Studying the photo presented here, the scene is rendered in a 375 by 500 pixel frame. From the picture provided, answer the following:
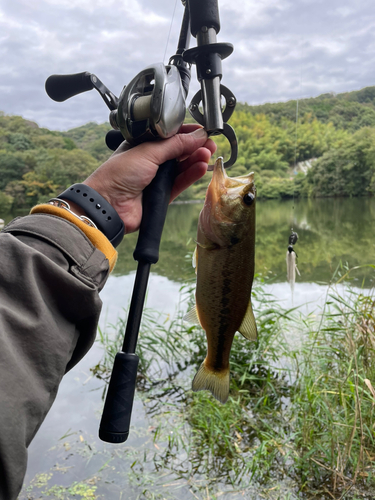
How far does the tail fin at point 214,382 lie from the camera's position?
1.45 meters

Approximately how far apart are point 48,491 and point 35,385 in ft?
9.21

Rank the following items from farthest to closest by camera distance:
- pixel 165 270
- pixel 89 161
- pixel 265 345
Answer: pixel 89 161 < pixel 165 270 < pixel 265 345

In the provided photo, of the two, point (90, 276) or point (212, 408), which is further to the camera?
point (212, 408)

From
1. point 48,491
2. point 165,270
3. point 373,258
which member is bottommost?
point 48,491

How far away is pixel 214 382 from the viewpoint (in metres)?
1.48

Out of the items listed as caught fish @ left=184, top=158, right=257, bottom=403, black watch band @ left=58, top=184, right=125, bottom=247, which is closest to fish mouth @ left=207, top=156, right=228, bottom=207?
caught fish @ left=184, top=158, right=257, bottom=403

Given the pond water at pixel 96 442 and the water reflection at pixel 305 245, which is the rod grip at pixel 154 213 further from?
the water reflection at pixel 305 245

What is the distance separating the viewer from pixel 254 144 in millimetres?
18188

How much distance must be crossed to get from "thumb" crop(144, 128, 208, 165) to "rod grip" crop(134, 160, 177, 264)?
0.05 m

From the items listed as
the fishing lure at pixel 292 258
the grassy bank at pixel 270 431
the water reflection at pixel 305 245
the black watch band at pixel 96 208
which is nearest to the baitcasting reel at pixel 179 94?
the black watch band at pixel 96 208

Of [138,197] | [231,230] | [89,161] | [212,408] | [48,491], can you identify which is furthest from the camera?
[89,161]

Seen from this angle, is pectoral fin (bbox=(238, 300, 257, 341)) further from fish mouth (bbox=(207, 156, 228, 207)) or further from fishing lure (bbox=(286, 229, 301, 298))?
fishing lure (bbox=(286, 229, 301, 298))

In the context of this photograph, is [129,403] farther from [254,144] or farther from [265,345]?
[254,144]

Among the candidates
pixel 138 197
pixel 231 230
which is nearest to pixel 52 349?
pixel 231 230
